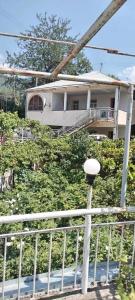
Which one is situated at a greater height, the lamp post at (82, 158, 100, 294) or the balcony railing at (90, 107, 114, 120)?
the balcony railing at (90, 107, 114, 120)

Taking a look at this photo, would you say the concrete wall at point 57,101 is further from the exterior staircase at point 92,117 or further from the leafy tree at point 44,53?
the leafy tree at point 44,53

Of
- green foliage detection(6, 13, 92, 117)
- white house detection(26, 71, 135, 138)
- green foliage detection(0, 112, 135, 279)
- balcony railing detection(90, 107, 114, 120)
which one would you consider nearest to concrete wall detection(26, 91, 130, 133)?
white house detection(26, 71, 135, 138)

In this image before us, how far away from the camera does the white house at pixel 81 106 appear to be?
22125mm

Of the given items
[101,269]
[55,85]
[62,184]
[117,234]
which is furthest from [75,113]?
[101,269]

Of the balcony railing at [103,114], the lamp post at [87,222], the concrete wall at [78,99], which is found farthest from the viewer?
the concrete wall at [78,99]

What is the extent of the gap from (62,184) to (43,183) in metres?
0.36

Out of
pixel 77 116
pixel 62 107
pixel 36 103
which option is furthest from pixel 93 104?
pixel 36 103

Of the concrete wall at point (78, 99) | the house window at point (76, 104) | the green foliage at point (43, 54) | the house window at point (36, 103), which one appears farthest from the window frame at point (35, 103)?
the green foliage at point (43, 54)

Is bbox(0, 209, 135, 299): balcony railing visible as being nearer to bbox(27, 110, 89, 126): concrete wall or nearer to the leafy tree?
bbox(27, 110, 89, 126): concrete wall

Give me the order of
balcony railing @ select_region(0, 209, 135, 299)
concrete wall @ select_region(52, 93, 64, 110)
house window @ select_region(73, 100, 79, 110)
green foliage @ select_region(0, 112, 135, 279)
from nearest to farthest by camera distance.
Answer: balcony railing @ select_region(0, 209, 135, 299)
green foliage @ select_region(0, 112, 135, 279)
concrete wall @ select_region(52, 93, 64, 110)
house window @ select_region(73, 100, 79, 110)

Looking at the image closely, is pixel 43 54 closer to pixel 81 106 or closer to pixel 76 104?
→ pixel 76 104

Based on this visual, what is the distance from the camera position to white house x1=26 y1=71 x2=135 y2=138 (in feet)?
A: 72.6

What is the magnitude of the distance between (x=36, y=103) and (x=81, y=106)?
12.5ft

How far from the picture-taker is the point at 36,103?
27.7 m
